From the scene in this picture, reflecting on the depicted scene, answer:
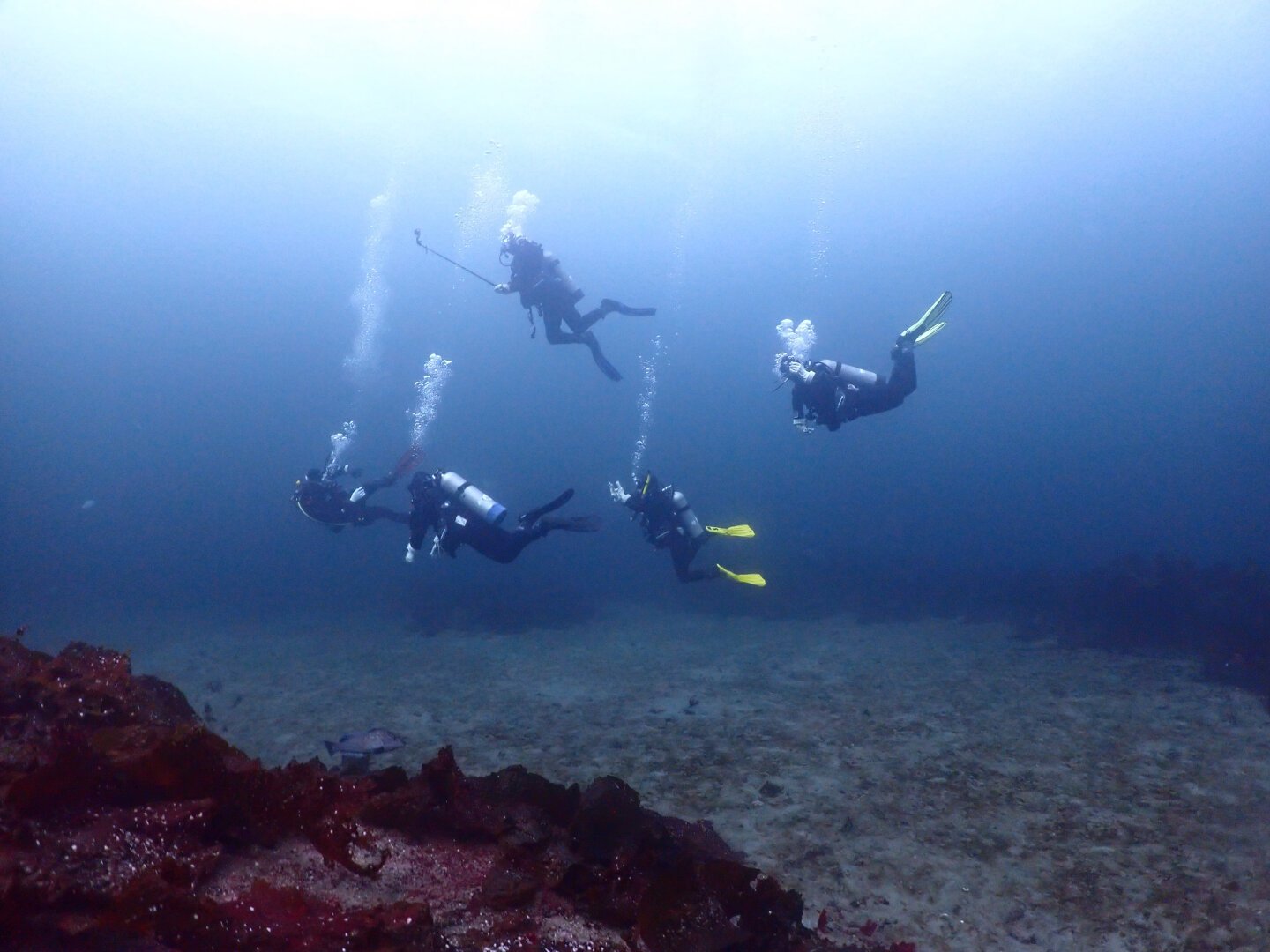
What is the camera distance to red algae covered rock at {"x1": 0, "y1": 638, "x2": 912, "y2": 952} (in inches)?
77.9

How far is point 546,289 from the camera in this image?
14.2m

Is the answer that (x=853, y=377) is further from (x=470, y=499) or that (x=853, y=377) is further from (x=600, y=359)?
(x=600, y=359)

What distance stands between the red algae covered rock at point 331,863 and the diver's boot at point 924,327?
9.78 m

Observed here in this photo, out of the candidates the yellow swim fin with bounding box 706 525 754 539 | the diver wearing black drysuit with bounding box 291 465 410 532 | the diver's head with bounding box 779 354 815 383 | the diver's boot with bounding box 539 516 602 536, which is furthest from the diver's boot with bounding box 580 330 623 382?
the diver wearing black drysuit with bounding box 291 465 410 532

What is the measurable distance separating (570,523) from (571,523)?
2cm

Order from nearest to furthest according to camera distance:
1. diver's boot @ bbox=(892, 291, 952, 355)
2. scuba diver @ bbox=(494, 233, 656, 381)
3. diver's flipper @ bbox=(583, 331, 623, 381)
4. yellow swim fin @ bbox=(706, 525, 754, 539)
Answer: diver's boot @ bbox=(892, 291, 952, 355), yellow swim fin @ bbox=(706, 525, 754, 539), scuba diver @ bbox=(494, 233, 656, 381), diver's flipper @ bbox=(583, 331, 623, 381)

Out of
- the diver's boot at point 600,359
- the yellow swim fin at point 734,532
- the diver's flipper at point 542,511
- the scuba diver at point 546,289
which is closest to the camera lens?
the diver's flipper at point 542,511

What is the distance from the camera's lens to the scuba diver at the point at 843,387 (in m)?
10.9

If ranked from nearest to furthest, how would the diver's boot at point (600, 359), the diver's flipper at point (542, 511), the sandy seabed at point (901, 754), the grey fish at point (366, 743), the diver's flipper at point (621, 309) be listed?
the sandy seabed at point (901, 754), the grey fish at point (366, 743), the diver's flipper at point (542, 511), the diver's flipper at point (621, 309), the diver's boot at point (600, 359)

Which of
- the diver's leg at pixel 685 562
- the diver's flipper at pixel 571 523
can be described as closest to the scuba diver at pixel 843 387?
the diver's leg at pixel 685 562

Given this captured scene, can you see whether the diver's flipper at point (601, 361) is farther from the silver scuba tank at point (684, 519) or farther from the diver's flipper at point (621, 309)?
the silver scuba tank at point (684, 519)

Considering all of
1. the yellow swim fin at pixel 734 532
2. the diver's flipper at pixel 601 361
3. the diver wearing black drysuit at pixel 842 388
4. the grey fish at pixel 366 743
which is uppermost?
the diver's flipper at pixel 601 361

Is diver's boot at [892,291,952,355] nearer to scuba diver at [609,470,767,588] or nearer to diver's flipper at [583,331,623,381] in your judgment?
scuba diver at [609,470,767,588]

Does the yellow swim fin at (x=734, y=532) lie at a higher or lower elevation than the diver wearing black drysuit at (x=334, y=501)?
higher
